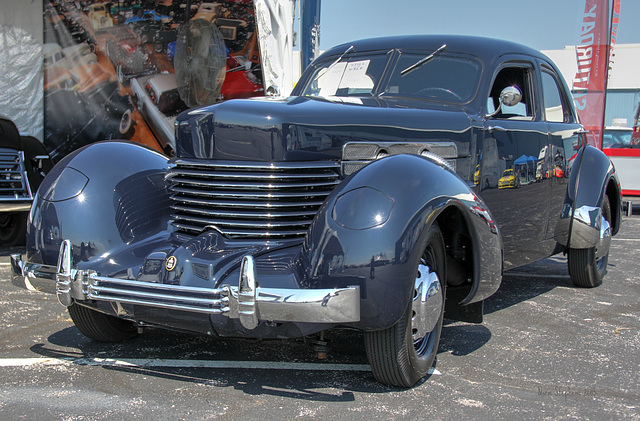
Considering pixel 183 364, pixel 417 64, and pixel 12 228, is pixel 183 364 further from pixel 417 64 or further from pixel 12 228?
pixel 12 228

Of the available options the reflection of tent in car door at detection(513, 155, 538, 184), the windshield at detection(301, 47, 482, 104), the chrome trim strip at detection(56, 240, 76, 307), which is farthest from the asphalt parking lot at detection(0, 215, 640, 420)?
the windshield at detection(301, 47, 482, 104)

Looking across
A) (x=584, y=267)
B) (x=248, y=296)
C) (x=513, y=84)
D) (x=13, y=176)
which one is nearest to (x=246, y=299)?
(x=248, y=296)

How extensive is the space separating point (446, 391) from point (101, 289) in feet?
5.48

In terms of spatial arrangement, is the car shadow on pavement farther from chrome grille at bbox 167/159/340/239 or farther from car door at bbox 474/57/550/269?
chrome grille at bbox 167/159/340/239

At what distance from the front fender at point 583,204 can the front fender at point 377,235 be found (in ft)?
7.77

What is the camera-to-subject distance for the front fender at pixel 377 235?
2721mm

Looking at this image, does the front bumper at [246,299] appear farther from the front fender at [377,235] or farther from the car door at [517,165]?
the car door at [517,165]

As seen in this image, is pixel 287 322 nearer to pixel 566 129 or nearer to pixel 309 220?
pixel 309 220

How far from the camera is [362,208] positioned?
9.16 ft

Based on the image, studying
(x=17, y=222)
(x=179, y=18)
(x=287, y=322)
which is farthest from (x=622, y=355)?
(x=179, y=18)

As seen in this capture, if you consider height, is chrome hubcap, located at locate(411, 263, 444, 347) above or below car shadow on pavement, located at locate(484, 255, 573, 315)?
above

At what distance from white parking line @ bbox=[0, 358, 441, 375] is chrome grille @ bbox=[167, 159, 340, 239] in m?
0.71

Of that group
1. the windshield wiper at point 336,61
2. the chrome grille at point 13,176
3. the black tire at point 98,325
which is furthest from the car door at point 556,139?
the chrome grille at point 13,176

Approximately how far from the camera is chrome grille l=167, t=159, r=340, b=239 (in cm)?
316
